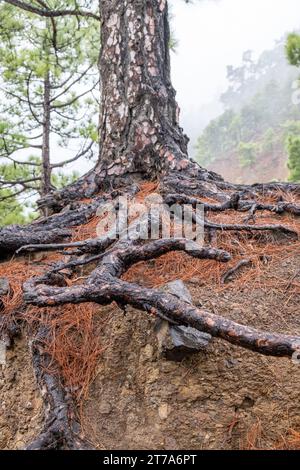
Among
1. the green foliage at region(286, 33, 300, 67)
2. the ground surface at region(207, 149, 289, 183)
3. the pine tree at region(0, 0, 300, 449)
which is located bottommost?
the ground surface at region(207, 149, 289, 183)

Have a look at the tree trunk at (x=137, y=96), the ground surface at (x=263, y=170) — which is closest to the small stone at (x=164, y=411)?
the tree trunk at (x=137, y=96)

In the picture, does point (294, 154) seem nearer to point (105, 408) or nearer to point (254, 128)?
point (105, 408)

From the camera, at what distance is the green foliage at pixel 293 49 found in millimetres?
4706

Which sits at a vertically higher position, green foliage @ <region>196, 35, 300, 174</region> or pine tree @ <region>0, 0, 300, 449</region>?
green foliage @ <region>196, 35, 300, 174</region>

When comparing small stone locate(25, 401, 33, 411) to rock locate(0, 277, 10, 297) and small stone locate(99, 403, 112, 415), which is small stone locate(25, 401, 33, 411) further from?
rock locate(0, 277, 10, 297)

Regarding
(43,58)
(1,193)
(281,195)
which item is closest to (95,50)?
(43,58)

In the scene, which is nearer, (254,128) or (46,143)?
(46,143)

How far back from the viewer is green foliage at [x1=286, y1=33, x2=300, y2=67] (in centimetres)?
471

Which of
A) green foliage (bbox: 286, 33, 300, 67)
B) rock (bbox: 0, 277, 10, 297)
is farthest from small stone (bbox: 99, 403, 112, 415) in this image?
green foliage (bbox: 286, 33, 300, 67)

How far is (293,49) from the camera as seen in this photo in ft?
15.6

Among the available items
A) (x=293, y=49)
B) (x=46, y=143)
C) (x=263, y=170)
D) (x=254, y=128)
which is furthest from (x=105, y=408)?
(x=254, y=128)

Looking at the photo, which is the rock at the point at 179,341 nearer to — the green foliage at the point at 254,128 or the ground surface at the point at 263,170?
the ground surface at the point at 263,170

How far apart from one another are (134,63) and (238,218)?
1242mm

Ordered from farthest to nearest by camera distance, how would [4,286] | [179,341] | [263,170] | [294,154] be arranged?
[263,170]
[294,154]
[4,286]
[179,341]
